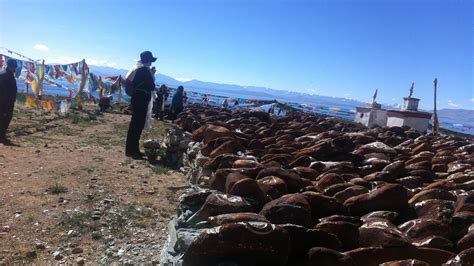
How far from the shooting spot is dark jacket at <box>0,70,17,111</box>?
1052 cm

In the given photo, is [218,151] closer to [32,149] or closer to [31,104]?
[32,149]

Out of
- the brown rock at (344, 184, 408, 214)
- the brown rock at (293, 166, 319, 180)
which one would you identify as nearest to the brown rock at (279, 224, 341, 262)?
the brown rock at (344, 184, 408, 214)

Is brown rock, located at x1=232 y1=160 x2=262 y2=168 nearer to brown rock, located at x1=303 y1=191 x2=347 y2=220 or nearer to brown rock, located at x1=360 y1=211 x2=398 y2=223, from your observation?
brown rock, located at x1=303 y1=191 x2=347 y2=220

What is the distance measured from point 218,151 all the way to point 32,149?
5.52 m

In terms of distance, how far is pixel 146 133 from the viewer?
14172 millimetres

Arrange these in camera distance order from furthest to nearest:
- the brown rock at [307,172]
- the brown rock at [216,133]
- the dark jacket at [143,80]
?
the dark jacket at [143,80], the brown rock at [216,133], the brown rock at [307,172]

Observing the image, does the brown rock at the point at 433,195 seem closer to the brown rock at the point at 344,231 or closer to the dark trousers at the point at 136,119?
the brown rock at the point at 344,231

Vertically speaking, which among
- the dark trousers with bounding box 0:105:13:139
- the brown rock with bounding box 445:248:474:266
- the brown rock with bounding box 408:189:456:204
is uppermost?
the brown rock with bounding box 408:189:456:204

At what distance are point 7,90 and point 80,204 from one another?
6642 millimetres

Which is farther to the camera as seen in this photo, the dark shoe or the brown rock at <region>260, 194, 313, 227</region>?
the dark shoe

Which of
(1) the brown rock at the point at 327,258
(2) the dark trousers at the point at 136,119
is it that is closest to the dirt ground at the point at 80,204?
(2) the dark trousers at the point at 136,119

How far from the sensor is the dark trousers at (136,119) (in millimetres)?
9609

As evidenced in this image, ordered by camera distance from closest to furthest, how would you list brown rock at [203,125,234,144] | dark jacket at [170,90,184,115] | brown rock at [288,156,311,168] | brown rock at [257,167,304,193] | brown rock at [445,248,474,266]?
brown rock at [445,248,474,266] → brown rock at [257,167,304,193] → brown rock at [288,156,311,168] → brown rock at [203,125,234,144] → dark jacket at [170,90,184,115]

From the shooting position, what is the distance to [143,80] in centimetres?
964
